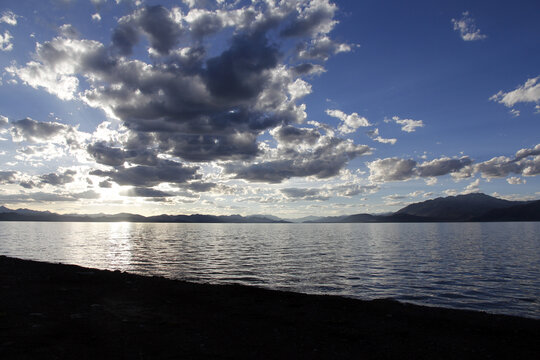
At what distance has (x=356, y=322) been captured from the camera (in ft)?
52.1

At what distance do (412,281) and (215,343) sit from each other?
86.0 feet

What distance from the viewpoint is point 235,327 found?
14.6 metres

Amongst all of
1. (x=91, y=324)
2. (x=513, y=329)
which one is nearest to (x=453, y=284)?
(x=513, y=329)

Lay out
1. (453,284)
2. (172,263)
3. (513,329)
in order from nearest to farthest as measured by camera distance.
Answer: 1. (513,329)
2. (453,284)
3. (172,263)

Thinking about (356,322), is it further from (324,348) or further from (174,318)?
(174,318)

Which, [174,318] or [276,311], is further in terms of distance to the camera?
[276,311]

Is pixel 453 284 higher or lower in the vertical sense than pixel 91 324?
lower

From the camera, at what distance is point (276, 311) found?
18.0 m

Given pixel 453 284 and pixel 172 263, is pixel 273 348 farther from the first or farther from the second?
pixel 172 263

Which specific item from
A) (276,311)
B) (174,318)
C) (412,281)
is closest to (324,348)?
(276,311)

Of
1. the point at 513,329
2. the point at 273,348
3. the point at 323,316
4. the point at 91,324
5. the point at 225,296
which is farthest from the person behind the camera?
the point at 225,296

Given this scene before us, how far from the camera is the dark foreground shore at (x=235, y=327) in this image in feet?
37.9

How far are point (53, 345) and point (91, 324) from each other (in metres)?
2.88

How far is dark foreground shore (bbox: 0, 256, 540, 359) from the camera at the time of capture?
11555 millimetres
